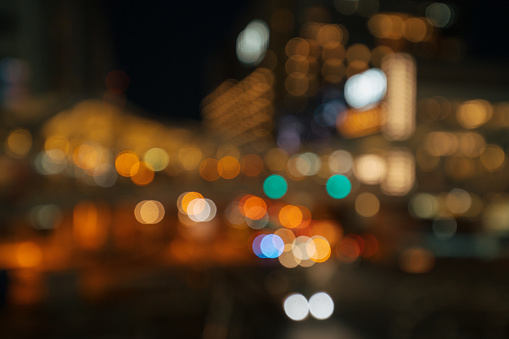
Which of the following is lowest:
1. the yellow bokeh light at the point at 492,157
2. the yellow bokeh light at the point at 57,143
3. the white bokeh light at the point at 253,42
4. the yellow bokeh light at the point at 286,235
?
the yellow bokeh light at the point at 286,235

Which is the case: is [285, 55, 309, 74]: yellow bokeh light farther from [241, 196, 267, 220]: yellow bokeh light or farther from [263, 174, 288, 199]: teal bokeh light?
[263, 174, 288, 199]: teal bokeh light

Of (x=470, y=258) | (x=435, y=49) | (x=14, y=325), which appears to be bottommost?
(x=14, y=325)

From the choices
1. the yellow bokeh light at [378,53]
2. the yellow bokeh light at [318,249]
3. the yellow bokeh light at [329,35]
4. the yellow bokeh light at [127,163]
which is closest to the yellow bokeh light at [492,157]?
the yellow bokeh light at [318,249]

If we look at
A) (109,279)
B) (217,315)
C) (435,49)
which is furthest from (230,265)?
(435,49)

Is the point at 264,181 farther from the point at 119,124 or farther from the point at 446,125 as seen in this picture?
the point at 446,125

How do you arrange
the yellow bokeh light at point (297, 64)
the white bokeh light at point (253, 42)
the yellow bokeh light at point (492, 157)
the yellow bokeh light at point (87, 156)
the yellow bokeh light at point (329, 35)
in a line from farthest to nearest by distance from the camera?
the white bokeh light at point (253, 42) → the yellow bokeh light at point (297, 64) → the yellow bokeh light at point (329, 35) → the yellow bokeh light at point (492, 157) → the yellow bokeh light at point (87, 156)

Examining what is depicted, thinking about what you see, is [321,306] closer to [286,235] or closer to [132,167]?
[286,235]

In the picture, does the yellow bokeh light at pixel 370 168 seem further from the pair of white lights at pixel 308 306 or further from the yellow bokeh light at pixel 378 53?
the pair of white lights at pixel 308 306
